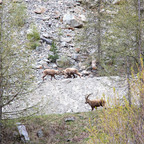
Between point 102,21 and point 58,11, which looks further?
point 58,11

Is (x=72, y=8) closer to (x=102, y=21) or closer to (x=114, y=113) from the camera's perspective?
(x=102, y=21)

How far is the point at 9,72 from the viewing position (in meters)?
9.48

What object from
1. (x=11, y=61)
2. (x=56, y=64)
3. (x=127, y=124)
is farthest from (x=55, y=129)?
(x=56, y=64)

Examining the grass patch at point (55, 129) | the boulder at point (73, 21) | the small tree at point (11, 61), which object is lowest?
the grass patch at point (55, 129)

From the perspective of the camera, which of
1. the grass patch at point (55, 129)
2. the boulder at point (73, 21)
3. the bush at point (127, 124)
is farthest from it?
the boulder at point (73, 21)

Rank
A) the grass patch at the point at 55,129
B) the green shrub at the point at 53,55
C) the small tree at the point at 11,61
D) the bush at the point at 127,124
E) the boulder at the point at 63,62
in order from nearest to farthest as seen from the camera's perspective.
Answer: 1. the bush at the point at 127,124
2. the small tree at the point at 11,61
3. the grass patch at the point at 55,129
4. the boulder at the point at 63,62
5. the green shrub at the point at 53,55

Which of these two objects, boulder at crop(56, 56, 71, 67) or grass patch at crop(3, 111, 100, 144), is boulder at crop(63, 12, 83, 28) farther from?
grass patch at crop(3, 111, 100, 144)

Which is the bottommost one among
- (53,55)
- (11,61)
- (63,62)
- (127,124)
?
(127,124)

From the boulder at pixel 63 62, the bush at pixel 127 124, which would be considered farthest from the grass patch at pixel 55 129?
the boulder at pixel 63 62

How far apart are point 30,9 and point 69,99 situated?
2166cm

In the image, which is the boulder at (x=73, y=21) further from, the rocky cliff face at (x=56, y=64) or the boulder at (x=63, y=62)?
the boulder at (x=63, y=62)

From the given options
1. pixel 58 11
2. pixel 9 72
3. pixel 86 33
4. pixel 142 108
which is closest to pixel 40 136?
pixel 9 72

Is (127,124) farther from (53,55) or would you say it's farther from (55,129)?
→ (53,55)

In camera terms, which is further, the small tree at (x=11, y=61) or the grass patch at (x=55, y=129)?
the grass patch at (x=55, y=129)
